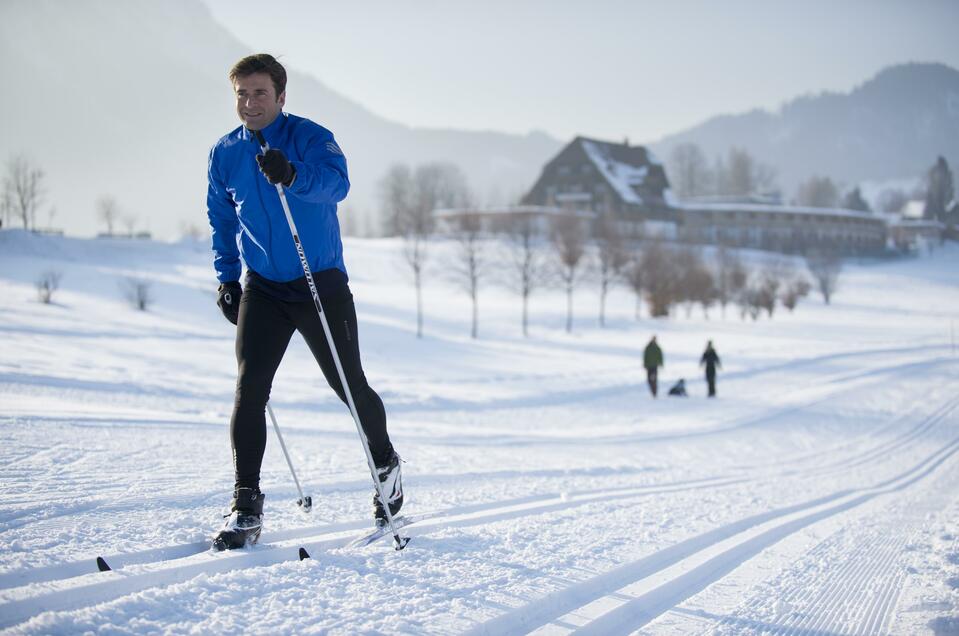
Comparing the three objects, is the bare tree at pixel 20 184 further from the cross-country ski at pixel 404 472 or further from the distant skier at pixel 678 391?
the distant skier at pixel 678 391

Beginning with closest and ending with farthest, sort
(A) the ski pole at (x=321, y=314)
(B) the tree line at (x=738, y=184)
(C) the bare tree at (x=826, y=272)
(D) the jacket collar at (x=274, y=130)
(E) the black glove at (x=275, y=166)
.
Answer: (E) the black glove at (x=275, y=166)
(A) the ski pole at (x=321, y=314)
(D) the jacket collar at (x=274, y=130)
(C) the bare tree at (x=826, y=272)
(B) the tree line at (x=738, y=184)

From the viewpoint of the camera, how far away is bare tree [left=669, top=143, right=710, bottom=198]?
139625 mm

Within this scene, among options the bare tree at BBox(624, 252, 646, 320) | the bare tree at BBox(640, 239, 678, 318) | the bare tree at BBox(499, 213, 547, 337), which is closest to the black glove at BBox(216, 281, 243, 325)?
the bare tree at BBox(499, 213, 547, 337)

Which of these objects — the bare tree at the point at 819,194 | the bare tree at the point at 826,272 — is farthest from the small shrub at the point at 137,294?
the bare tree at the point at 819,194

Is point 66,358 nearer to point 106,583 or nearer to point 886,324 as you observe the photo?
point 106,583

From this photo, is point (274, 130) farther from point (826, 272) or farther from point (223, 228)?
point (826, 272)

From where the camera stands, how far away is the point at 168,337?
81.4ft

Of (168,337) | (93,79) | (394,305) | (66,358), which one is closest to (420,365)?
(168,337)

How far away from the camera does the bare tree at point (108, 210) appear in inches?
2429

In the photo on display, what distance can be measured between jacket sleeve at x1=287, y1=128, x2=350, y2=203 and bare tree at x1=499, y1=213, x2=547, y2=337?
32.9 m

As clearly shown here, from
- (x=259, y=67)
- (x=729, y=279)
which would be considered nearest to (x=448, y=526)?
(x=259, y=67)

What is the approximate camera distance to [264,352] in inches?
→ 116

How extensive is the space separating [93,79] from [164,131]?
75.3 ft

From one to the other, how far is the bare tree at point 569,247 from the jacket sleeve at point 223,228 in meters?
35.0
